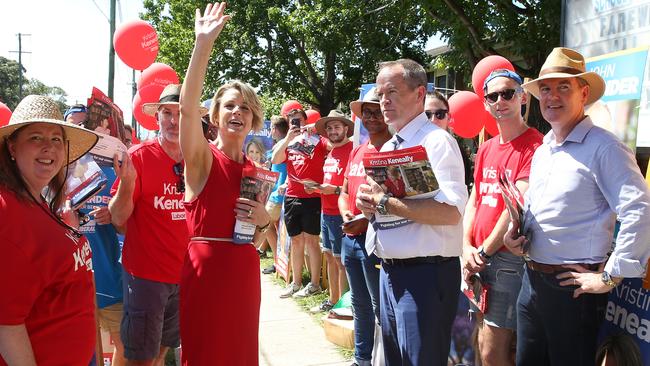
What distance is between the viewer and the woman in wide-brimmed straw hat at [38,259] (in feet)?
5.74

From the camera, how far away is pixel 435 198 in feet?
8.98

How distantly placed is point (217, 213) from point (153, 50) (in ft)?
17.4

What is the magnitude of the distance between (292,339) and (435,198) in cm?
330

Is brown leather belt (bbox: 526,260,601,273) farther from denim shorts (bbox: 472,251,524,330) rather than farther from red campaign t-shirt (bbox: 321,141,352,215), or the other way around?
red campaign t-shirt (bbox: 321,141,352,215)

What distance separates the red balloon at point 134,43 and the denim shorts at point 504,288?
217 inches

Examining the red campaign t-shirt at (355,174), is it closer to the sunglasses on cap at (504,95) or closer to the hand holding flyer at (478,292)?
the sunglasses on cap at (504,95)

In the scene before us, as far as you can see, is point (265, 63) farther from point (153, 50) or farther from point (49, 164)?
point (49, 164)

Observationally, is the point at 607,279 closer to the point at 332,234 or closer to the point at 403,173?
the point at 403,173

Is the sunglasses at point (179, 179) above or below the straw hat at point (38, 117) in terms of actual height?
below

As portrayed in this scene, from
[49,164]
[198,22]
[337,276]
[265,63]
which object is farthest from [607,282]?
[265,63]

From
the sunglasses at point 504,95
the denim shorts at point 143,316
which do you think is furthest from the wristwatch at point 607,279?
the denim shorts at point 143,316

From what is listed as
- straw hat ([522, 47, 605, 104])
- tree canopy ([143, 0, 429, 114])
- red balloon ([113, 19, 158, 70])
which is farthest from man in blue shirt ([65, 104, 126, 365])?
tree canopy ([143, 0, 429, 114])

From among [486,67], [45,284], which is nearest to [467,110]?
[486,67]

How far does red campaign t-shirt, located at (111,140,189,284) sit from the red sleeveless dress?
821 mm
